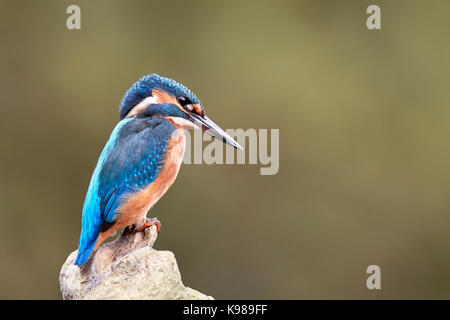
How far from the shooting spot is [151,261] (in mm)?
2482

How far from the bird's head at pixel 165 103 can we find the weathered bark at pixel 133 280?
29.1 inches

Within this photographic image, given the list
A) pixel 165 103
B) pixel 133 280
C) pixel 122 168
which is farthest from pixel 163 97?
pixel 133 280

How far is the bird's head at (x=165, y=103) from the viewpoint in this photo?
119 inches

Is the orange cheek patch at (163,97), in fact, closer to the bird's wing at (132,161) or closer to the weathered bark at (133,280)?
the bird's wing at (132,161)

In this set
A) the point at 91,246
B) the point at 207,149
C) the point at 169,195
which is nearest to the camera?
the point at 91,246

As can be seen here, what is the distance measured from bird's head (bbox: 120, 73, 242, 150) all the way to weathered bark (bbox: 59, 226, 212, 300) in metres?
Result: 0.74

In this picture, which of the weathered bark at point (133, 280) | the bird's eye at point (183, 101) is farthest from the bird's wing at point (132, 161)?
the weathered bark at point (133, 280)

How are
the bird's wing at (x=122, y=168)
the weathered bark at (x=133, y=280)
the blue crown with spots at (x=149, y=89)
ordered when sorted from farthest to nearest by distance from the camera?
the blue crown with spots at (x=149, y=89), the bird's wing at (x=122, y=168), the weathered bark at (x=133, y=280)

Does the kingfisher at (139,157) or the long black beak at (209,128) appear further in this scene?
the long black beak at (209,128)

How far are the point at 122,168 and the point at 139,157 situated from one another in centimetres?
10
